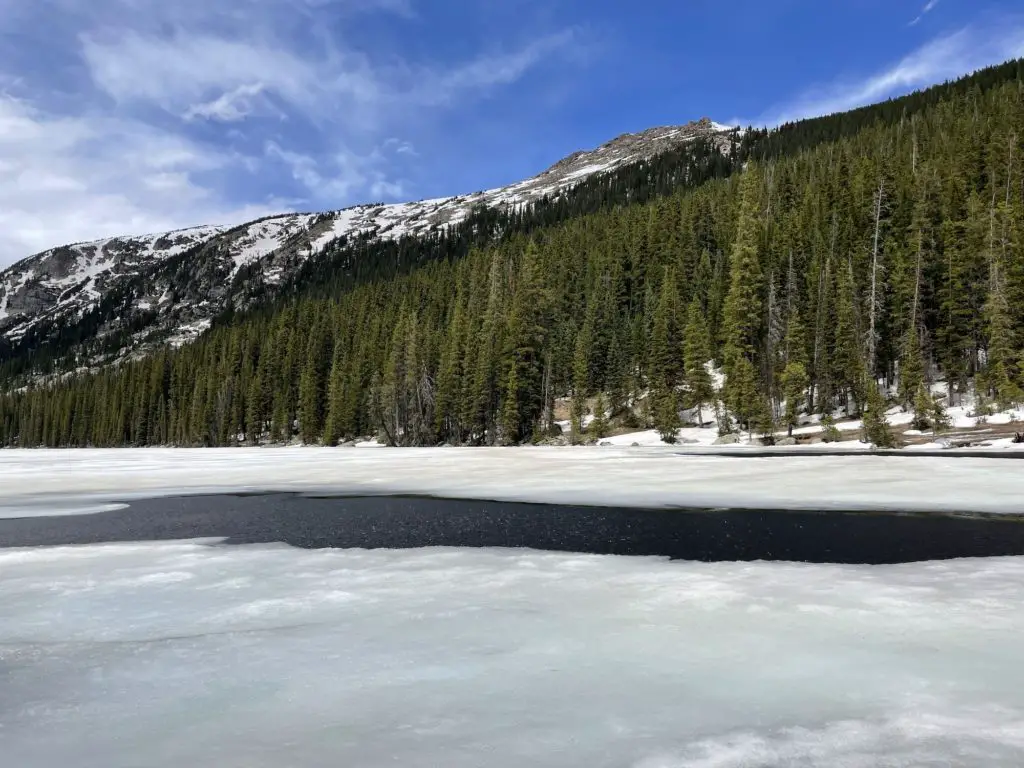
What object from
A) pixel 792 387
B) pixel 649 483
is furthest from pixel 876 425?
pixel 649 483

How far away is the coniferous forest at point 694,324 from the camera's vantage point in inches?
1955

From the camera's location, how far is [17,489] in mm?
21750

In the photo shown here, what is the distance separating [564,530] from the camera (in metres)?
12.1

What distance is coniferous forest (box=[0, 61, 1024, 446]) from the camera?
49656mm

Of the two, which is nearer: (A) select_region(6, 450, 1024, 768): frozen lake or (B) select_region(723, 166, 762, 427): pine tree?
(A) select_region(6, 450, 1024, 768): frozen lake

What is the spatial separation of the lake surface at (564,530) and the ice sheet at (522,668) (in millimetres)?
1768

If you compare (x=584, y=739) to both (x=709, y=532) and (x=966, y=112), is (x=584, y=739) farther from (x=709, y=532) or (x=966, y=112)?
(x=966, y=112)

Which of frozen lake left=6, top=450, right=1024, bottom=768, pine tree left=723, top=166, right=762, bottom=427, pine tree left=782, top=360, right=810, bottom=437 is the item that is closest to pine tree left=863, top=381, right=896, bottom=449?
pine tree left=723, top=166, right=762, bottom=427

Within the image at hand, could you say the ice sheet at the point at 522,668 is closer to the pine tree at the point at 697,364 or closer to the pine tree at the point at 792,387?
the pine tree at the point at 792,387

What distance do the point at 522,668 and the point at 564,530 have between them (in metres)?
7.52

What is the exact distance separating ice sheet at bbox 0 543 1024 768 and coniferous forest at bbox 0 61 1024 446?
120 feet

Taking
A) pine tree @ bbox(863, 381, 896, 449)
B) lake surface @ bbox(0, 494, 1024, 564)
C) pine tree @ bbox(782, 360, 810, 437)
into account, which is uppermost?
pine tree @ bbox(782, 360, 810, 437)

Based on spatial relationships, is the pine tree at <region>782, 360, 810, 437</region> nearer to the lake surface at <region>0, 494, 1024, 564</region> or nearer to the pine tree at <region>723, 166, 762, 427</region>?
the pine tree at <region>723, 166, 762, 427</region>

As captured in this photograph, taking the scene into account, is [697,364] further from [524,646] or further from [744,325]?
[524,646]
